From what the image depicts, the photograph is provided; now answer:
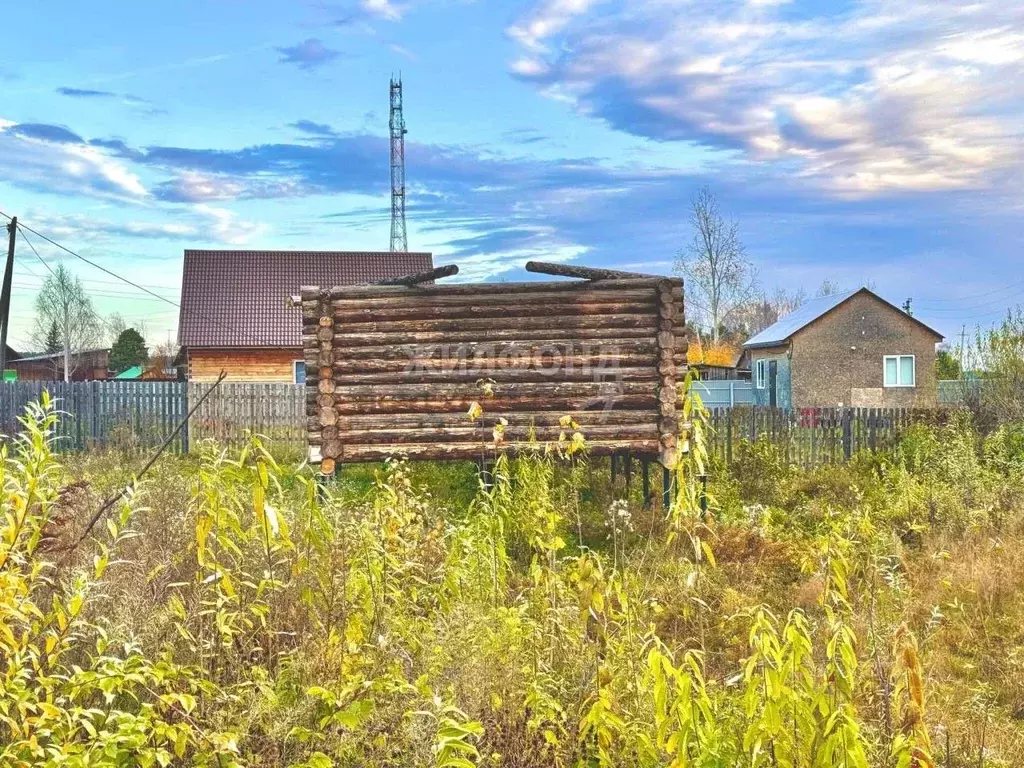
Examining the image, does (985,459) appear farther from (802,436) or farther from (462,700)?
(462,700)

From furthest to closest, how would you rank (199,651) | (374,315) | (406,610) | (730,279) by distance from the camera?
(730,279) < (374,315) < (406,610) < (199,651)

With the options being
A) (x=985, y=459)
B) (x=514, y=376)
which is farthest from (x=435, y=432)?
(x=985, y=459)

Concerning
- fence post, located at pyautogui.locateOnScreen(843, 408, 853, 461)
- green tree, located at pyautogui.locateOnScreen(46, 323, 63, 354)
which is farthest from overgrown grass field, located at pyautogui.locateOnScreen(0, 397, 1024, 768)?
green tree, located at pyautogui.locateOnScreen(46, 323, 63, 354)

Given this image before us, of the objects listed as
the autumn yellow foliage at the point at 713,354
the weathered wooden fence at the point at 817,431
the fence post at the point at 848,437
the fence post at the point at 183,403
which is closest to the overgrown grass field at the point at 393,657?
the weathered wooden fence at the point at 817,431

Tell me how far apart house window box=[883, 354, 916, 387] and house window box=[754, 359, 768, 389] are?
15.8ft

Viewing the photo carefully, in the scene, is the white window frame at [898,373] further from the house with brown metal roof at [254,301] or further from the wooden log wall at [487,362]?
the wooden log wall at [487,362]

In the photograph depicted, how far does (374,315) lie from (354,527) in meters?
7.52

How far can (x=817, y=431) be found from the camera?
16.1 metres

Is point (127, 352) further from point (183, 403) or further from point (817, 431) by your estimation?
point (817, 431)

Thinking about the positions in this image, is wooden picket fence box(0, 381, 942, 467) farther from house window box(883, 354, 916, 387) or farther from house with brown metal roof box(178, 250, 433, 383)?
house window box(883, 354, 916, 387)

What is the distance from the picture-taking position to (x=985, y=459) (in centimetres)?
1334

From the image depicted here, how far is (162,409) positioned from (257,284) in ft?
41.0

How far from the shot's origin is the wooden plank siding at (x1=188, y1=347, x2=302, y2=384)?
30.4 meters

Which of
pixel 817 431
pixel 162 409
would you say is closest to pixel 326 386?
pixel 817 431
